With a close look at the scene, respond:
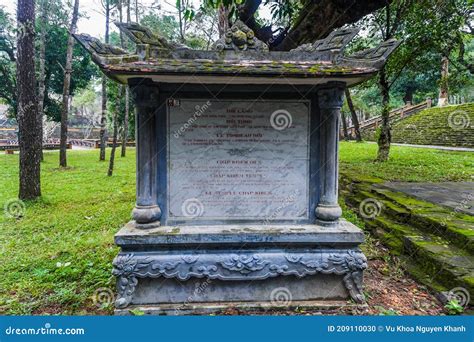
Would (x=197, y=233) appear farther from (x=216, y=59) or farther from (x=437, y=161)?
(x=437, y=161)

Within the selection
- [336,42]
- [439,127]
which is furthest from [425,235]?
[439,127]

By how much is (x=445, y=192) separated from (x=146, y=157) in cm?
607

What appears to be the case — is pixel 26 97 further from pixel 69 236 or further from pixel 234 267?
pixel 234 267

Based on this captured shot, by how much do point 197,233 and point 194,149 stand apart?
3.26 ft

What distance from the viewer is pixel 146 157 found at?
3.82 meters

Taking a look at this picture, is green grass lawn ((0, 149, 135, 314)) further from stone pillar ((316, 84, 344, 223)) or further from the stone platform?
stone pillar ((316, 84, 344, 223))

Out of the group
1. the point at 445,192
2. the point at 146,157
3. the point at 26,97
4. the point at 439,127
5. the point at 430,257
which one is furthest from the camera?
the point at 439,127

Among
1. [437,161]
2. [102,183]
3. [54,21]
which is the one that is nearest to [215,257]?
[102,183]

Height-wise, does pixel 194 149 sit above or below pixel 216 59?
below

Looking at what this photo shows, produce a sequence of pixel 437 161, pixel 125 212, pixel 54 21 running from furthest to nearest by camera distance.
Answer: pixel 54 21 → pixel 437 161 → pixel 125 212

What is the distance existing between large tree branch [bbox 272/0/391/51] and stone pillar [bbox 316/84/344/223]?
316 cm

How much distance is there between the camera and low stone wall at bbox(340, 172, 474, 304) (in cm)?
390

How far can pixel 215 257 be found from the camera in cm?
372

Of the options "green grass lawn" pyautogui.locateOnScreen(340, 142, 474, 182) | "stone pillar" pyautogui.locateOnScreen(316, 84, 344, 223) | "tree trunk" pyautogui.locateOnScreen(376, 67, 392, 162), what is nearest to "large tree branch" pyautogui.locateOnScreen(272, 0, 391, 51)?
"stone pillar" pyautogui.locateOnScreen(316, 84, 344, 223)
